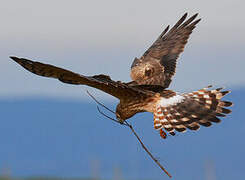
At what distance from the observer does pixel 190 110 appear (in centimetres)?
1111

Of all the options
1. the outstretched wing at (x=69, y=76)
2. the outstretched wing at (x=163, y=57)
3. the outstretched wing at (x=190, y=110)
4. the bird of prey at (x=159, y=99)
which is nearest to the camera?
the outstretched wing at (x=69, y=76)

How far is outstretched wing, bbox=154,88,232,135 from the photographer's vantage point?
10.7 meters

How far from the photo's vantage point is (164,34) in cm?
1463

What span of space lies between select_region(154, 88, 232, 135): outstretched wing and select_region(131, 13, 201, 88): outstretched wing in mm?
1399

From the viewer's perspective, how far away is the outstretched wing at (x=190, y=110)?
1071 centimetres

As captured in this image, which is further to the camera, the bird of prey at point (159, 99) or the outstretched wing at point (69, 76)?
the bird of prey at point (159, 99)

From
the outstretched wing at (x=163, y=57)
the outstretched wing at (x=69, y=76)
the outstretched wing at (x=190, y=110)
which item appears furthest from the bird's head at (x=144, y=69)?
the outstretched wing at (x=69, y=76)

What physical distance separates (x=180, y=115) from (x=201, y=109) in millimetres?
295

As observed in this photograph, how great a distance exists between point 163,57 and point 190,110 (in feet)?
9.37

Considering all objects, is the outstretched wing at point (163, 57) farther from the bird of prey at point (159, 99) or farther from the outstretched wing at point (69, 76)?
the outstretched wing at point (69, 76)

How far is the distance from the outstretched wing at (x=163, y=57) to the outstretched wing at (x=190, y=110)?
1.40 metres

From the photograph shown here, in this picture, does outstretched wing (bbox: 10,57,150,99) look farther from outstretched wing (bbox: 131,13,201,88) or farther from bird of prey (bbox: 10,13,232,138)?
outstretched wing (bbox: 131,13,201,88)

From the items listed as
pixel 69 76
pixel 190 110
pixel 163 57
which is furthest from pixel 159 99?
pixel 163 57

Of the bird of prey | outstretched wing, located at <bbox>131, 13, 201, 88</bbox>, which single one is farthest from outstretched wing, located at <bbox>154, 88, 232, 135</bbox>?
outstretched wing, located at <bbox>131, 13, 201, 88</bbox>
